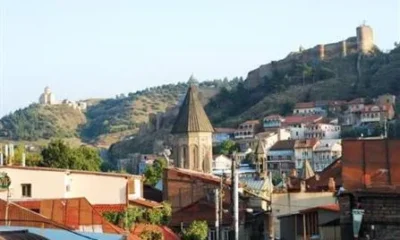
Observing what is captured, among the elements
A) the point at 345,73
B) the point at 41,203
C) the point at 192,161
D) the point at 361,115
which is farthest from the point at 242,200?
the point at 345,73

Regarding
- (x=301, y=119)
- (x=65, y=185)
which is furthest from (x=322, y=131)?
(x=65, y=185)

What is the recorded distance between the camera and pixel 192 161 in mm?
67375

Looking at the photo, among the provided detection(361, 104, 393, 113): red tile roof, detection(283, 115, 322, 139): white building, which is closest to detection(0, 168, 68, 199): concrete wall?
detection(361, 104, 393, 113): red tile roof

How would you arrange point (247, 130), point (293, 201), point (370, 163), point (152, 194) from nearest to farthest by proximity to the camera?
point (370, 163)
point (293, 201)
point (152, 194)
point (247, 130)

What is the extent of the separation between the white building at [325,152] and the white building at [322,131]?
297 inches

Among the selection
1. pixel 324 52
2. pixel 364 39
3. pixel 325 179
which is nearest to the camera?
pixel 325 179

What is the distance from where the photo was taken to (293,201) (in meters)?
29.8

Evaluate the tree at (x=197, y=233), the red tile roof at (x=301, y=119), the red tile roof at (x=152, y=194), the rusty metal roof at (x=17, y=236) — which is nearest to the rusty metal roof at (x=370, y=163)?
the rusty metal roof at (x=17, y=236)

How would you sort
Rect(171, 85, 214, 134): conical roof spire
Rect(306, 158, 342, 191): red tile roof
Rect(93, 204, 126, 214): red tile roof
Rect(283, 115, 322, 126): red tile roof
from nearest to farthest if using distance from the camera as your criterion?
Answer: 1. Rect(93, 204, 126, 214): red tile roof
2. Rect(306, 158, 342, 191): red tile roof
3. Rect(171, 85, 214, 134): conical roof spire
4. Rect(283, 115, 322, 126): red tile roof

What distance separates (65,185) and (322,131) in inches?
4003

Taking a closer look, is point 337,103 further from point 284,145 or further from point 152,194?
point 152,194

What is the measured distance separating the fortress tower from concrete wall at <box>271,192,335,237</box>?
423 ft

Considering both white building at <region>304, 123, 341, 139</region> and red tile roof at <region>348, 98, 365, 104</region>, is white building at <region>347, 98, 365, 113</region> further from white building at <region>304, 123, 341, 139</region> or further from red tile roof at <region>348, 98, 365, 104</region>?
white building at <region>304, 123, 341, 139</region>

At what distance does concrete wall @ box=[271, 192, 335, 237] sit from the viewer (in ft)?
95.3
